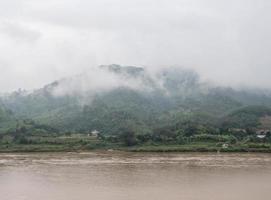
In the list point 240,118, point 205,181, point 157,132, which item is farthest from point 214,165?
point 240,118

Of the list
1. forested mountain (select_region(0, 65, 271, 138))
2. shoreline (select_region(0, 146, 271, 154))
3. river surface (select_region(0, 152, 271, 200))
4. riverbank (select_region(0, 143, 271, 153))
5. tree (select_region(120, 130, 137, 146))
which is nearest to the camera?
river surface (select_region(0, 152, 271, 200))

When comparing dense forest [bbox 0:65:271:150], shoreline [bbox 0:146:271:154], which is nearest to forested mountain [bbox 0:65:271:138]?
dense forest [bbox 0:65:271:150]

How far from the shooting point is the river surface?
19.4 m

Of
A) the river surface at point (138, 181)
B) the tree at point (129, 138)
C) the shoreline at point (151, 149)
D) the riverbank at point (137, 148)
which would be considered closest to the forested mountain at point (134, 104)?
the tree at point (129, 138)

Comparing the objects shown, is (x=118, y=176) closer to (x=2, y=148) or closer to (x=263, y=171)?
(x=263, y=171)

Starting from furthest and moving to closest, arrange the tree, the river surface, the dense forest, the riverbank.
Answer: the dense forest, the tree, the riverbank, the river surface

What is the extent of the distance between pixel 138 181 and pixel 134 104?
2496 inches

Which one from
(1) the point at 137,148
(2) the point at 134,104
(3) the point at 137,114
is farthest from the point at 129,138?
(2) the point at 134,104

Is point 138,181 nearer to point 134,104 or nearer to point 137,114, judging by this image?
point 137,114

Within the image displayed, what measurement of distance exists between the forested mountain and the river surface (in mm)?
25688

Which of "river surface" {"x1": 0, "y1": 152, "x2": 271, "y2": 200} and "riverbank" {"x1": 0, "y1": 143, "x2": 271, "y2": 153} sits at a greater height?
"riverbank" {"x1": 0, "y1": 143, "x2": 271, "y2": 153}

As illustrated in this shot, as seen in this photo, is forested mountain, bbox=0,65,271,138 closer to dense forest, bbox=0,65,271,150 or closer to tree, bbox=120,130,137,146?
dense forest, bbox=0,65,271,150

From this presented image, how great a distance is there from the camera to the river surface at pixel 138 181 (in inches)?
765

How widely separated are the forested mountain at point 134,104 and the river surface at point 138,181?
1011 inches
